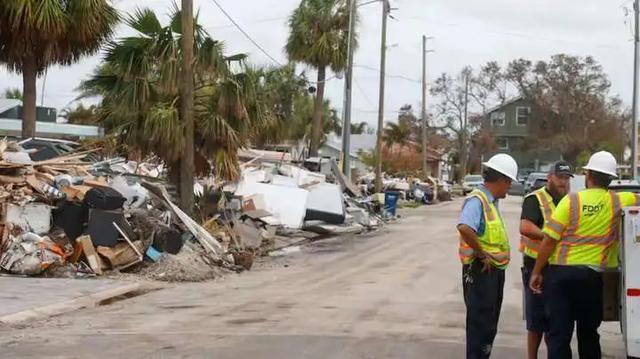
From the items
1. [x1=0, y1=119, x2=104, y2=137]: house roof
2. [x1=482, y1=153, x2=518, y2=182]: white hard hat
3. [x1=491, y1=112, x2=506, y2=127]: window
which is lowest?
[x1=482, y1=153, x2=518, y2=182]: white hard hat

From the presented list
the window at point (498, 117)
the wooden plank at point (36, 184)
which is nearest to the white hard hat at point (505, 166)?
the wooden plank at point (36, 184)

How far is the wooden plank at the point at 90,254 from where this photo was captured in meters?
13.6

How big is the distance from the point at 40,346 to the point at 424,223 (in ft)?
77.2

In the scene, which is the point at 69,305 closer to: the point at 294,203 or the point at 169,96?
the point at 169,96

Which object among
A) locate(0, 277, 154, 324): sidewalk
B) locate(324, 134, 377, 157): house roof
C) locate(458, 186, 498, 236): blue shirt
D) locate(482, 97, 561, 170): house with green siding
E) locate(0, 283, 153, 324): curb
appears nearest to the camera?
locate(458, 186, 498, 236): blue shirt

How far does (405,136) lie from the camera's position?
2825 inches

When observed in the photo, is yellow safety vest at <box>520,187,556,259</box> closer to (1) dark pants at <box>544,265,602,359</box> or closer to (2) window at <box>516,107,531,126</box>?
(1) dark pants at <box>544,265,602,359</box>

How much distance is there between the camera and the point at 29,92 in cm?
1969

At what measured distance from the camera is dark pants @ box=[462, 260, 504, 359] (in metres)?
5.68

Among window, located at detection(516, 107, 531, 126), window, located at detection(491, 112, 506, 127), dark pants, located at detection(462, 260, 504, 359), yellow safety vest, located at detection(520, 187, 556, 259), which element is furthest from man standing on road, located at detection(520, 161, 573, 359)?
window, located at detection(491, 112, 506, 127)

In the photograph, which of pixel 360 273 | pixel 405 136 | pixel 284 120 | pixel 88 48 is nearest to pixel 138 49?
pixel 88 48

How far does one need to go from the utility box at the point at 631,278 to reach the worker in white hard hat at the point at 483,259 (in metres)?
0.80

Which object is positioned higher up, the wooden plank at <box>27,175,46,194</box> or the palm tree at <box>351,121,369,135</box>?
the palm tree at <box>351,121,369,135</box>

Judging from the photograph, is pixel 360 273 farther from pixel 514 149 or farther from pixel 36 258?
pixel 514 149
